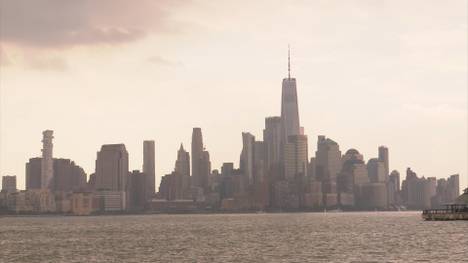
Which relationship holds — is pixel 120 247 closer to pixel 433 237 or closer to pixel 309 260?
pixel 309 260

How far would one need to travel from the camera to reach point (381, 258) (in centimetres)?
10625

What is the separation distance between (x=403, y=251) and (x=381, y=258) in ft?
47.5

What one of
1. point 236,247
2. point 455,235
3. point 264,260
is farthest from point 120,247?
point 455,235

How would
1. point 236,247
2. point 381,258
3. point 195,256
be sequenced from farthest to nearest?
point 236,247 < point 195,256 < point 381,258

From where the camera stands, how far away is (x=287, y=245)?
5472 inches

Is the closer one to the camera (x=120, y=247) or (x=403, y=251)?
(x=403, y=251)

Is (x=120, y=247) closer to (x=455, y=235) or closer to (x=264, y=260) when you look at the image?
(x=264, y=260)

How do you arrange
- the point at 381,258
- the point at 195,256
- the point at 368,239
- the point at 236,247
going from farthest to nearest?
the point at 368,239
the point at 236,247
the point at 195,256
the point at 381,258

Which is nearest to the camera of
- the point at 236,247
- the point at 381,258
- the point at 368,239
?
the point at 381,258

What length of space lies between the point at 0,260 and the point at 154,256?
895 inches

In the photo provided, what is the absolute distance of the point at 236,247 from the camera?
135125 millimetres

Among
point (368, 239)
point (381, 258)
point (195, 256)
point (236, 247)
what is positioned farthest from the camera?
point (368, 239)

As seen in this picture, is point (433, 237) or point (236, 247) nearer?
point (236, 247)

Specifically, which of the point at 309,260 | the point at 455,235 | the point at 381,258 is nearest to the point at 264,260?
the point at 309,260
